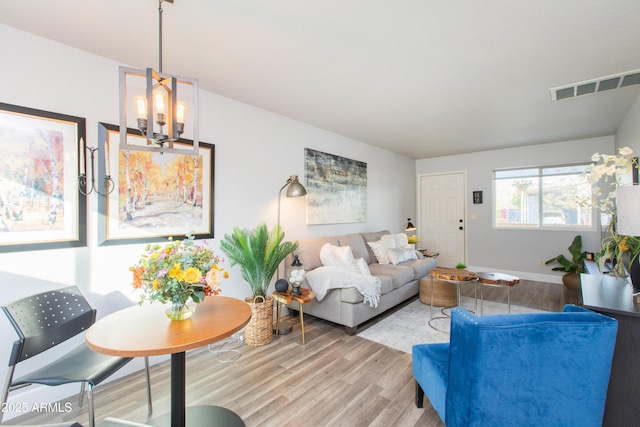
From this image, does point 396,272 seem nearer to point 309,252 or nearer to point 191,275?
point 309,252

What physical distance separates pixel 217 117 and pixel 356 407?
277 cm

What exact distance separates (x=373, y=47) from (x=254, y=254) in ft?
6.56

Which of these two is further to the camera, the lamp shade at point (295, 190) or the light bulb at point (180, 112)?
the lamp shade at point (295, 190)

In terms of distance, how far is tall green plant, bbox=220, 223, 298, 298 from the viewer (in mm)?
2711

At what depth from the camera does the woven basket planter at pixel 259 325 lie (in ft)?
8.82

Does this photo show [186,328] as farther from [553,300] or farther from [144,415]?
[553,300]

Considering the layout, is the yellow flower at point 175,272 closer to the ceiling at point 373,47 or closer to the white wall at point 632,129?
the ceiling at point 373,47

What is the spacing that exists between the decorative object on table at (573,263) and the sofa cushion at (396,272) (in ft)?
7.82

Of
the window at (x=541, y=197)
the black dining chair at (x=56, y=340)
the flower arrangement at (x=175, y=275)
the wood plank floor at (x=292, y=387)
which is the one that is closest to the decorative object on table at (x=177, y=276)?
the flower arrangement at (x=175, y=275)

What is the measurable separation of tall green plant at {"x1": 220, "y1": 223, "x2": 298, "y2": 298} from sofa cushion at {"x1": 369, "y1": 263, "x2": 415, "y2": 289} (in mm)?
1469

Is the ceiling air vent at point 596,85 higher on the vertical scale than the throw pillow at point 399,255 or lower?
higher

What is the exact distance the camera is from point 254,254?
272cm

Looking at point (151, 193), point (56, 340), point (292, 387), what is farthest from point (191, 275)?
point (151, 193)

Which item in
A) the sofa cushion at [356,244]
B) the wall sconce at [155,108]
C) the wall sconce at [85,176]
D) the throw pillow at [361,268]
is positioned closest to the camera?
the wall sconce at [155,108]
